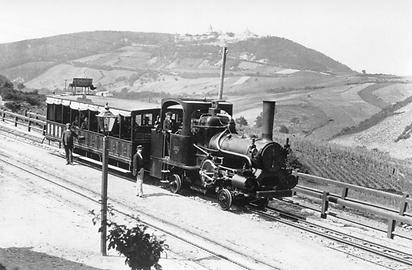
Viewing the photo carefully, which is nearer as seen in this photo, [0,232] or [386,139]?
[0,232]

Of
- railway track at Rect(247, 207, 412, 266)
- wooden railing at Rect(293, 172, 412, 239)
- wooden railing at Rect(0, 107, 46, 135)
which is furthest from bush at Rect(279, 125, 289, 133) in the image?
railway track at Rect(247, 207, 412, 266)

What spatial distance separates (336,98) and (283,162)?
37887 mm

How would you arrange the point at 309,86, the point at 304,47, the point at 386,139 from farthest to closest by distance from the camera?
the point at 304,47 → the point at 309,86 → the point at 386,139

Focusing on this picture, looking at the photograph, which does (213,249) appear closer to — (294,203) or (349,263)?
(349,263)

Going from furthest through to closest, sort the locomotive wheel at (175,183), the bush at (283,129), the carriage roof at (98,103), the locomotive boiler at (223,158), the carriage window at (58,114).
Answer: the bush at (283,129) < the carriage window at (58,114) < the carriage roof at (98,103) < the locomotive wheel at (175,183) < the locomotive boiler at (223,158)

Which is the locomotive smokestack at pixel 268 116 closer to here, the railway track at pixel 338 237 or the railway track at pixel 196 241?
the railway track at pixel 338 237

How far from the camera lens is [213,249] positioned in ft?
35.5

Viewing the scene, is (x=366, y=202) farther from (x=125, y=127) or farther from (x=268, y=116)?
(x=125, y=127)

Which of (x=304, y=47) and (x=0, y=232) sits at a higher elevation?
(x=304, y=47)

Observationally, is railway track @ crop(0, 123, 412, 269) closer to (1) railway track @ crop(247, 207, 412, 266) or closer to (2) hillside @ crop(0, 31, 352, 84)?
(1) railway track @ crop(247, 207, 412, 266)

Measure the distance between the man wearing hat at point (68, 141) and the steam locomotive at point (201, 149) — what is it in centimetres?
70

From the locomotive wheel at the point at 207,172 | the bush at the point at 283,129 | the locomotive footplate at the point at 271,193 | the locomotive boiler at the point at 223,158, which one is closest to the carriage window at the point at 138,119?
the locomotive boiler at the point at 223,158

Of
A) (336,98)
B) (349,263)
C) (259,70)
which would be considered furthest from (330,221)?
(259,70)

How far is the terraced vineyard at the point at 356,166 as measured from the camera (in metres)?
22.9
